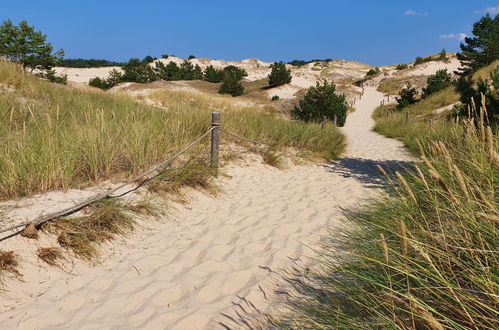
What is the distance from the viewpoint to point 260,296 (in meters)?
2.32

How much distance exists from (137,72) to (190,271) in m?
40.1

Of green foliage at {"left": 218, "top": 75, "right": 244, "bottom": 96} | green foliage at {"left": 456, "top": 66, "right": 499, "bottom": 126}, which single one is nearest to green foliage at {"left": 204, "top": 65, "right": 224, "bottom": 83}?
green foliage at {"left": 218, "top": 75, "right": 244, "bottom": 96}

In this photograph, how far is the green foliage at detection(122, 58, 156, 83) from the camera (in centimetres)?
3738

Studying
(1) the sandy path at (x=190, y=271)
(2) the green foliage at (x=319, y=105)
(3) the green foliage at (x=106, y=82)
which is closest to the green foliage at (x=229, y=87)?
(3) the green foliage at (x=106, y=82)

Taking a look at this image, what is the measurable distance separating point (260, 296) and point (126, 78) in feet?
132

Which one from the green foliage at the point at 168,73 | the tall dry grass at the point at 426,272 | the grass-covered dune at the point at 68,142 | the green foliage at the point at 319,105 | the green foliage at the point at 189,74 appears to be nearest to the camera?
the tall dry grass at the point at 426,272

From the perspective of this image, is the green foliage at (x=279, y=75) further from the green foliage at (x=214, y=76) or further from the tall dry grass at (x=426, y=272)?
the tall dry grass at (x=426, y=272)

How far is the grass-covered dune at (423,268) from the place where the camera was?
120cm

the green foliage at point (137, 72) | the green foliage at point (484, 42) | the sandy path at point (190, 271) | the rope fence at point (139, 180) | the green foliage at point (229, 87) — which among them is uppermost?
the green foliage at point (484, 42)

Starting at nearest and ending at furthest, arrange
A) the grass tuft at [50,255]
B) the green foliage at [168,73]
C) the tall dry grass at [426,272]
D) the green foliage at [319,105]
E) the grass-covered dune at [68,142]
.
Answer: the tall dry grass at [426,272]
the grass tuft at [50,255]
the grass-covered dune at [68,142]
the green foliage at [319,105]
the green foliage at [168,73]

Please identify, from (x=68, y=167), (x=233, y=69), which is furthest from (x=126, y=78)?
(x=68, y=167)

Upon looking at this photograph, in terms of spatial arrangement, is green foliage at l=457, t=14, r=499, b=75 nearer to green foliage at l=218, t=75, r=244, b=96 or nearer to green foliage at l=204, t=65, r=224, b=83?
green foliage at l=218, t=75, r=244, b=96

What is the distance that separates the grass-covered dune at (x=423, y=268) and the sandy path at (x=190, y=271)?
45cm

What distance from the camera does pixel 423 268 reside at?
1.23 meters
